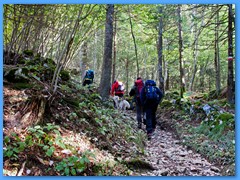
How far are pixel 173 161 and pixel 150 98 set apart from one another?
1.91m

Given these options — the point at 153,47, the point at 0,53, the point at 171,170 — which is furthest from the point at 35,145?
the point at 153,47

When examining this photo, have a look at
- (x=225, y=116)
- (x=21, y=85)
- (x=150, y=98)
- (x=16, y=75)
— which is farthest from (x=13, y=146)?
(x=225, y=116)

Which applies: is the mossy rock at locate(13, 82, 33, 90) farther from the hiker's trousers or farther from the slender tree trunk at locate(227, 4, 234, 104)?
the slender tree trunk at locate(227, 4, 234, 104)

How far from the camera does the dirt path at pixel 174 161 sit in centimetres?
355

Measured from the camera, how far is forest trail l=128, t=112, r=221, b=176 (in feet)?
11.6

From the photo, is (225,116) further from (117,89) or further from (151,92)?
(117,89)

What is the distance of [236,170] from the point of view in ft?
11.7

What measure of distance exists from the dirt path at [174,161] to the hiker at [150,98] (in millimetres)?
436

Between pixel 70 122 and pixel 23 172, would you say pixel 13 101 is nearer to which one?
pixel 70 122

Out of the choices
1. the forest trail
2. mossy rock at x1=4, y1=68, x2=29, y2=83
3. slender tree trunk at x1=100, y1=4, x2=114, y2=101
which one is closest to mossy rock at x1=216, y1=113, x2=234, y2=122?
the forest trail

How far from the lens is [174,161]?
412 centimetres

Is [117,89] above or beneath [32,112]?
above

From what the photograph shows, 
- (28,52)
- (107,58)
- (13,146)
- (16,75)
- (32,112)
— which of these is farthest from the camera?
(107,58)

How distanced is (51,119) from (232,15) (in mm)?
4213
